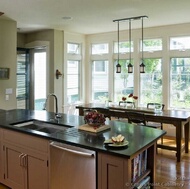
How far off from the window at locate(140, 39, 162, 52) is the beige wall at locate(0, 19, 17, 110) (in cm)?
336

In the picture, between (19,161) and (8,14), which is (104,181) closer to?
(19,161)

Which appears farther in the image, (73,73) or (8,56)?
(73,73)

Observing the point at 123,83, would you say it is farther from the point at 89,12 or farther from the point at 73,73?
the point at 89,12

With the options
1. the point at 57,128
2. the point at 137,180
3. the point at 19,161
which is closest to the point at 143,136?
the point at 137,180

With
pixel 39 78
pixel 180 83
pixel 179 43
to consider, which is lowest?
pixel 180 83

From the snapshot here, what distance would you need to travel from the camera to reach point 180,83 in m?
5.94

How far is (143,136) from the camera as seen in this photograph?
2570 mm

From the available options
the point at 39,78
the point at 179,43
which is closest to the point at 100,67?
the point at 39,78

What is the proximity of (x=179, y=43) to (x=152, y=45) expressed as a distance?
2.30ft

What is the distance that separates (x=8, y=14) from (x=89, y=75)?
3.27m

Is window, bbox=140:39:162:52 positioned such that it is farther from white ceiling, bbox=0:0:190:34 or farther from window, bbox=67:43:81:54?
window, bbox=67:43:81:54

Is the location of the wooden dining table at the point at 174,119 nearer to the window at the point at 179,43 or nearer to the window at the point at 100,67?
the window at the point at 179,43

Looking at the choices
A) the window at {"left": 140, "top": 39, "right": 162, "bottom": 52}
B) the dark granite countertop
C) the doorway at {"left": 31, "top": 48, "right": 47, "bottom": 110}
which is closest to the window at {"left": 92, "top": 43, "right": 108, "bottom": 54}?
the window at {"left": 140, "top": 39, "right": 162, "bottom": 52}

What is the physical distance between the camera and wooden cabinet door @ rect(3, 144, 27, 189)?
292 cm
